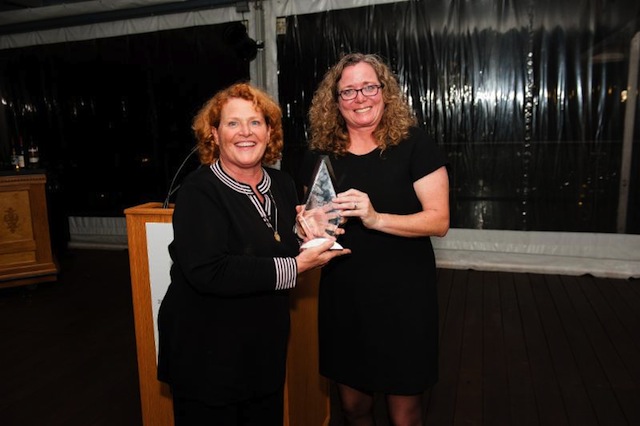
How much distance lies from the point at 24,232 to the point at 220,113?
4072mm

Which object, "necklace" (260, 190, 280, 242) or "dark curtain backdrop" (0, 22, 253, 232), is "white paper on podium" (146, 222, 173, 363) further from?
"dark curtain backdrop" (0, 22, 253, 232)

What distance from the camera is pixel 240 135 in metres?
1.37

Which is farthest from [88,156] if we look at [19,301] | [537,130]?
[537,130]

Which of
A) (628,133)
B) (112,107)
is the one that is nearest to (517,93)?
(628,133)

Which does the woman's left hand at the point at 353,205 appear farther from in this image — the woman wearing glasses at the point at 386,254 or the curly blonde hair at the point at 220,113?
the curly blonde hair at the point at 220,113

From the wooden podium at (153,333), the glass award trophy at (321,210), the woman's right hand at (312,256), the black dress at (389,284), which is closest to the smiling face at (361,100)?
the black dress at (389,284)

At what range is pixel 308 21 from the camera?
5.15 meters

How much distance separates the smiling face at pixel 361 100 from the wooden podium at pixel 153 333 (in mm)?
627

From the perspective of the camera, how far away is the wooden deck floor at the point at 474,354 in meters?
2.49

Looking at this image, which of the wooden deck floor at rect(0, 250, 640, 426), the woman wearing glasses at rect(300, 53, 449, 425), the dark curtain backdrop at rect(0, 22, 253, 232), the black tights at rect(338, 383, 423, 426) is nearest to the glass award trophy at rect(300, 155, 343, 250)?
the woman wearing glasses at rect(300, 53, 449, 425)

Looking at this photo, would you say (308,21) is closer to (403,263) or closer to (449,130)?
(449,130)

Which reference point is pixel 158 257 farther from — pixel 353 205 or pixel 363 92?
pixel 363 92

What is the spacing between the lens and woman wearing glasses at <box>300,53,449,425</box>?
1593 millimetres

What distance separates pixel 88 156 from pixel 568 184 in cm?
579
